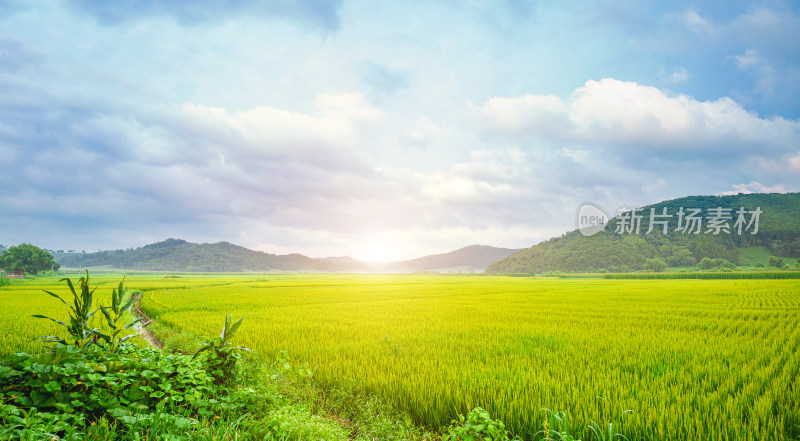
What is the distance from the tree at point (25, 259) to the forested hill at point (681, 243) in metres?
165

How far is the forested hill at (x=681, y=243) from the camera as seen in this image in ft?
410

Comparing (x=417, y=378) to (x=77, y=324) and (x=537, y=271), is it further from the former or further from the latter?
(x=537, y=271)

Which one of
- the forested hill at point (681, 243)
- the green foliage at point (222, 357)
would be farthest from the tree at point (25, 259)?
the forested hill at point (681, 243)

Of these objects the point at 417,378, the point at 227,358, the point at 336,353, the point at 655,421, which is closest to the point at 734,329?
the point at 655,421

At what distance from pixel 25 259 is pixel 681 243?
207 meters

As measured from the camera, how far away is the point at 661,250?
13125 centimetres

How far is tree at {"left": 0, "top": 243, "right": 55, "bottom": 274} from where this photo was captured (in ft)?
274

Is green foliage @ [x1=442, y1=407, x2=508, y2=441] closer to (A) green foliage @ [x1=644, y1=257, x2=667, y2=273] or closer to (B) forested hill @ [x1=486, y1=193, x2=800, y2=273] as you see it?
(A) green foliage @ [x1=644, y1=257, x2=667, y2=273]

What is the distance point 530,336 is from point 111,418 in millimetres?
7896

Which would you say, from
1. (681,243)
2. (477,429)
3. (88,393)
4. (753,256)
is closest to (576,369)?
(477,429)

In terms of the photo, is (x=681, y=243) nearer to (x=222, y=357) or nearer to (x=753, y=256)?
(x=753, y=256)

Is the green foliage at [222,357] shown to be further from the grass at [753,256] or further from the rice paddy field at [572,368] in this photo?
the grass at [753,256]

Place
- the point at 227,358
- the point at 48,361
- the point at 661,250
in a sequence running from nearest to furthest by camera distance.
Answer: the point at 48,361, the point at 227,358, the point at 661,250

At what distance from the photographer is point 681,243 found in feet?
440
